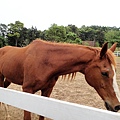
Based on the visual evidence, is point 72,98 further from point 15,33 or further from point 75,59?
point 15,33

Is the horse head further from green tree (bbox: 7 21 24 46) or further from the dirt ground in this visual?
green tree (bbox: 7 21 24 46)

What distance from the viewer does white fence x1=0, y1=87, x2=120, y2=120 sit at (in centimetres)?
122

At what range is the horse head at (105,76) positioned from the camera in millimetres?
2605

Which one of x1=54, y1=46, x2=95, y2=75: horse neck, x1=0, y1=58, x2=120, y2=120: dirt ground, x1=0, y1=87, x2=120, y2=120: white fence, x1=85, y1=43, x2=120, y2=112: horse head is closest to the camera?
x1=0, y1=87, x2=120, y2=120: white fence

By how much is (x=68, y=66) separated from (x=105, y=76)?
0.60 metres

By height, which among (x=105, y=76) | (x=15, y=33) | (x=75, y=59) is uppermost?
(x=75, y=59)

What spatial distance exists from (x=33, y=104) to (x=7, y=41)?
34301mm

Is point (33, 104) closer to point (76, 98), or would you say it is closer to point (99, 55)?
point (99, 55)

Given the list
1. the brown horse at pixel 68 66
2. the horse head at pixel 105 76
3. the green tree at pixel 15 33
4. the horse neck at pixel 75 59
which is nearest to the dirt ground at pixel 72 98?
the brown horse at pixel 68 66

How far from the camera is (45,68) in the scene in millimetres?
3137

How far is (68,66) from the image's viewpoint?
306 cm

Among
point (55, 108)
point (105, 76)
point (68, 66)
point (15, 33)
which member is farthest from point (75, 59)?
point (15, 33)

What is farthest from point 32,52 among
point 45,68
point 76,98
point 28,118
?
point 76,98

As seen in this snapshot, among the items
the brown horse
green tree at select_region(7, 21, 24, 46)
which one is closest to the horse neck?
the brown horse
